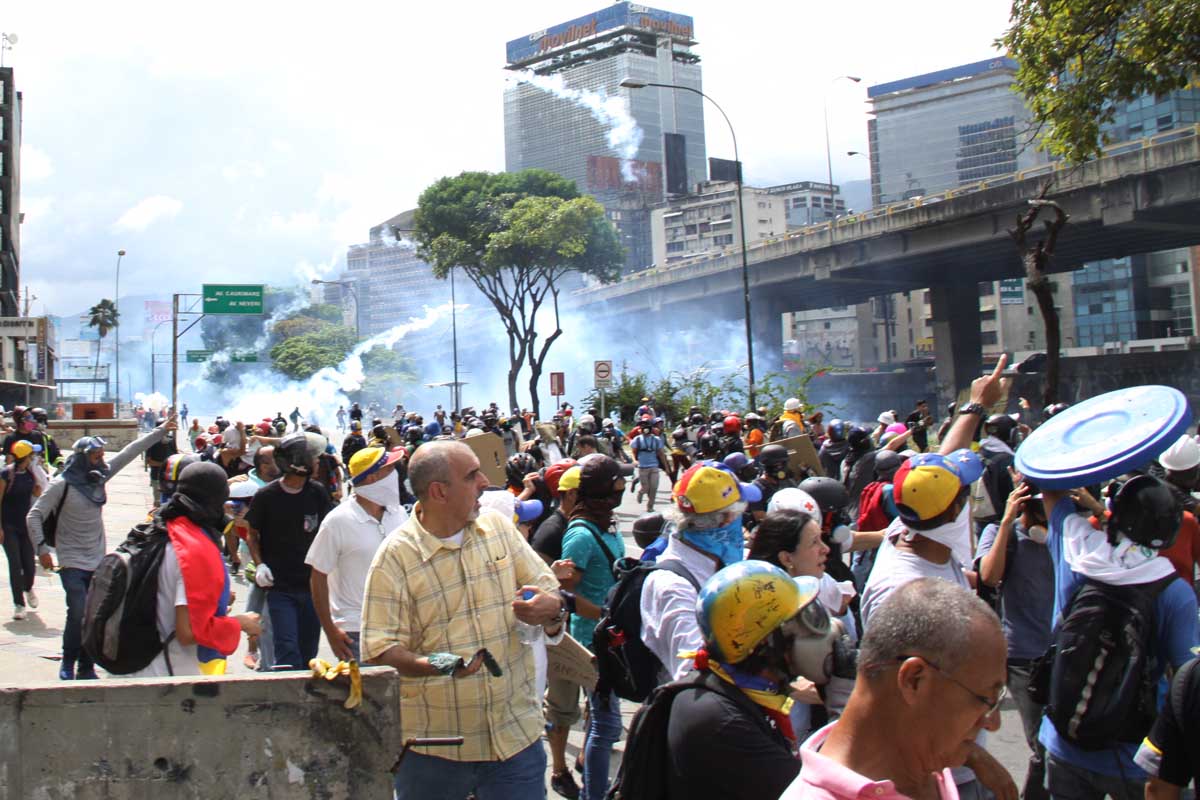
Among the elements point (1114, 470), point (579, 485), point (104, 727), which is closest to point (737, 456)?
point (579, 485)

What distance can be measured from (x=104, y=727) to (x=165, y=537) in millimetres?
928

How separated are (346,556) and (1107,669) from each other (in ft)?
11.0

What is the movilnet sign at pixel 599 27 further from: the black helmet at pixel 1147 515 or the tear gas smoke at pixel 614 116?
the black helmet at pixel 1147 515

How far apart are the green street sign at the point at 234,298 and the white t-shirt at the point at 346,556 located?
4339 centimetres

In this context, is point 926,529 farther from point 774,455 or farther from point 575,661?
point 774,455

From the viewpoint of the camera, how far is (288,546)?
6.42 metres

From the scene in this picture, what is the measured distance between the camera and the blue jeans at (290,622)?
20.8 ft

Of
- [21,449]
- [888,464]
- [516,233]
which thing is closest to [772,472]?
[888,464]

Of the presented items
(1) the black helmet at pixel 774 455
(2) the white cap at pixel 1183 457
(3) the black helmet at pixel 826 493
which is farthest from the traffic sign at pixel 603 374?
(2) the white cap at pixel 1183 457

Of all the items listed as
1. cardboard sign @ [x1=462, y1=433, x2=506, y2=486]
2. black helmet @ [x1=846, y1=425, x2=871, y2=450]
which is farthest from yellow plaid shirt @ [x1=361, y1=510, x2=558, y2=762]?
cardboard sign @ [x1=462, y1=433, x2=506, y2=486]

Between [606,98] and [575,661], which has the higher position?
[606,98]

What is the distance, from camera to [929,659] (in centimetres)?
198

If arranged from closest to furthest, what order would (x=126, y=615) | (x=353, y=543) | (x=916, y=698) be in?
(x=916, y=698) < (x=126, y=615) < (x=353, y=543)

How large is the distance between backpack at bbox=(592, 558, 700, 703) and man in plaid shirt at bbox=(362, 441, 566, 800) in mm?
360
